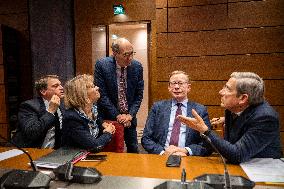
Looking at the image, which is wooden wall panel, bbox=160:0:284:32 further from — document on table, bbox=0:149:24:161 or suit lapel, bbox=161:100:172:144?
document on table, bbox=0:149:24:161

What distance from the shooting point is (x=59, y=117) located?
2762 millimetres

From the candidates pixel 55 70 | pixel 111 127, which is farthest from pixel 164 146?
pixel 55 70

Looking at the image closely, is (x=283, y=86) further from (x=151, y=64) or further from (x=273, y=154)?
(x=273, y=154)

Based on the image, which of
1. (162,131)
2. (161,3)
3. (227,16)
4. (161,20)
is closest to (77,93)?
(162,131)

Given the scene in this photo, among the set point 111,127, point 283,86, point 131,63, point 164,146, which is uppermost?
point 131,63

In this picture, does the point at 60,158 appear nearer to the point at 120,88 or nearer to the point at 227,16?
the point at 120,88

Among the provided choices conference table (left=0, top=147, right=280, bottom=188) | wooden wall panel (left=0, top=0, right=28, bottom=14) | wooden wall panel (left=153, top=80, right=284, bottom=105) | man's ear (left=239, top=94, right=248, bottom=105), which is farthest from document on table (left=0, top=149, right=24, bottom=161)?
wooden wall panel (left=0, top=0, right=28, bottom=14)

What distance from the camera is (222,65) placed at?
13.8 ft

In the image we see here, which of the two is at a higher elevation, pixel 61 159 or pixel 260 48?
pixel 260 48

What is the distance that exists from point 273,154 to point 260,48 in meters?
2.59

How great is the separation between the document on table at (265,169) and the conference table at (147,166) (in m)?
0.05

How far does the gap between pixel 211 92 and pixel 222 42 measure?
737 millimetres

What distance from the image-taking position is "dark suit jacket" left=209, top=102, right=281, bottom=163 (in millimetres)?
1735

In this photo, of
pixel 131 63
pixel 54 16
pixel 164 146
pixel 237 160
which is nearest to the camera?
pixel 237 160
